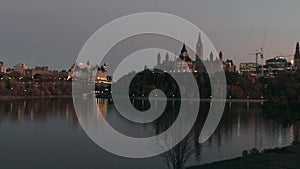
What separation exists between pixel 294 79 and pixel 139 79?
35871 mm

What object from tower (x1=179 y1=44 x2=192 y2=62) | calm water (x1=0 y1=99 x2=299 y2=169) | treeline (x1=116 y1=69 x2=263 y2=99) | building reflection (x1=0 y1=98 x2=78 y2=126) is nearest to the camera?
calm water (x1=0 y1=99 x2=299 y2=169)

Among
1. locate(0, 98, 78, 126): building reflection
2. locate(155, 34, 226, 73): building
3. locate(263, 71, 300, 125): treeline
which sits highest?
locate(155, 34, 226, 73): building

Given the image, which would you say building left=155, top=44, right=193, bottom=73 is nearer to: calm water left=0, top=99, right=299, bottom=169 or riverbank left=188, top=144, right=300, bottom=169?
calm water left=0, top=99, right=299, bottom=169

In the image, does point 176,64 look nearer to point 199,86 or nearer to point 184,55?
point 184,55

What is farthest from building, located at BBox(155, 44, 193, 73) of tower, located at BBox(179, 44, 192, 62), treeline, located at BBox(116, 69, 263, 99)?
treeline, located at BBox(116, 69, 263, 99)

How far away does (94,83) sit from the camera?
240 ft

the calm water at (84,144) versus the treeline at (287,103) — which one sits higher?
the treeline at (287,103)

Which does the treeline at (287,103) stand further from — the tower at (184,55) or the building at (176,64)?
the tower at (184,55)

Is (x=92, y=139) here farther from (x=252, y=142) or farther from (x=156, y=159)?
(x=252, y=142)

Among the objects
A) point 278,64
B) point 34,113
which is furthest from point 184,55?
point 34,113

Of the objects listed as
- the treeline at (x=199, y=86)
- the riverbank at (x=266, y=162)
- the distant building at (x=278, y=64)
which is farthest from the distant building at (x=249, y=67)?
the riverbank at (x=266, y=162)

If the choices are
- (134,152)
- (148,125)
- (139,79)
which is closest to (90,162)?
(134,152)

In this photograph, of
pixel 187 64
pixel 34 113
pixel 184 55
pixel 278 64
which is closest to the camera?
pixel 34 113

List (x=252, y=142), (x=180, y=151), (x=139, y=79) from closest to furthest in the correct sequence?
(x=180, y=151) → (x=252, y=142) → (x=139, y=79)
